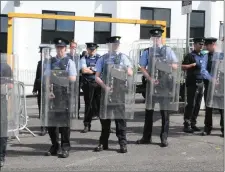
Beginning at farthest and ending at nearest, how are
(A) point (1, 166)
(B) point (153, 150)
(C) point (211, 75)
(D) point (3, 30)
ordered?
(D) point (3, 30) → (C) point (211, 75) → (B) point (153, 150) → (A) point (1, 166)

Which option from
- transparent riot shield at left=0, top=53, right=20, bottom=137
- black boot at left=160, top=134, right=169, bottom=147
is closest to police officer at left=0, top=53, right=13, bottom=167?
transparent riot shield at left=0, top=53, right=20, bottom=137

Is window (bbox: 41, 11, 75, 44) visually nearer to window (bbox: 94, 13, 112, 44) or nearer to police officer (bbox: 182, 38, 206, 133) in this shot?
window (bbox: 94, 13, 112, 44)

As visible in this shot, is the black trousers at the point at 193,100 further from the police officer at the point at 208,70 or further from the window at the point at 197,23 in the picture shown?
the window at the point at 197,23

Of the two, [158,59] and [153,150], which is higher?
[158,59]

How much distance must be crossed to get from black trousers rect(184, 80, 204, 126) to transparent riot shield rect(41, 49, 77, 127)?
3.00 meters

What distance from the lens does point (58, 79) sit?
727 cm

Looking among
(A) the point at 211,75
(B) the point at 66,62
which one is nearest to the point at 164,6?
(A) the point at 211,75

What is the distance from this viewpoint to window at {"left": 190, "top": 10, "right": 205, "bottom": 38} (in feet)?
82.3

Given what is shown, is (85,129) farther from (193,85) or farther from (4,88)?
(4,88)

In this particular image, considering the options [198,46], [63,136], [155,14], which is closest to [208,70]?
[198,46]

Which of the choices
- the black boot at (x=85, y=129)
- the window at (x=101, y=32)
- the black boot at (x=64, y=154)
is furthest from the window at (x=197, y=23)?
the black boot at (x=64, y=154)

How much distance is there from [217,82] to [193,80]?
84 cm

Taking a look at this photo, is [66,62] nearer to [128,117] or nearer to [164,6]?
[128,117]

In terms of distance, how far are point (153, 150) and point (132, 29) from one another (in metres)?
16.2
